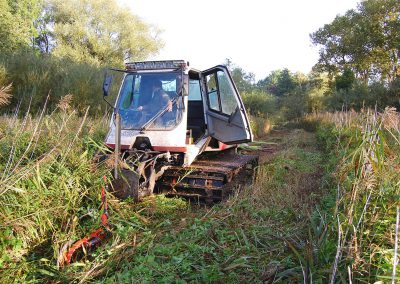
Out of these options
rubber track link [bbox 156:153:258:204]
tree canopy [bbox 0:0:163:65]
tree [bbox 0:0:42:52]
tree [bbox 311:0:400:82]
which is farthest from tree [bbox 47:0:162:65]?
rubber track link [bbox 156:153:258:204]

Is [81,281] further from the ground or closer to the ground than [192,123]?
closer to the ground

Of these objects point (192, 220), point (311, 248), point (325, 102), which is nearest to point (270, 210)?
point (192, 220)

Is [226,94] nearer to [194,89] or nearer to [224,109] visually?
[224,109]

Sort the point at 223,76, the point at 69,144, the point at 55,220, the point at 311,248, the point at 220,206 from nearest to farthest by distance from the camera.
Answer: the point at 311,248 < the point at 55,220 < the point at 69,144 < the point at 220,206 < the point at 223,76

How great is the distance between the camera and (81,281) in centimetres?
275

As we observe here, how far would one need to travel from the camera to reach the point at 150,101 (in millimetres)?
5621

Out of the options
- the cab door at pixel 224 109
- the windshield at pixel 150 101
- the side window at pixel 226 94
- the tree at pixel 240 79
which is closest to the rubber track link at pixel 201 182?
the cab door at pixel 224 109

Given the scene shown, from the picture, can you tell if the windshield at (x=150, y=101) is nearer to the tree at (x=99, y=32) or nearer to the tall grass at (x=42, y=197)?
the tall grass at (x=42, y=197)

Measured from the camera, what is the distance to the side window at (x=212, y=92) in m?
6.56

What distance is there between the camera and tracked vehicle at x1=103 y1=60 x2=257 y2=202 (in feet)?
16.7

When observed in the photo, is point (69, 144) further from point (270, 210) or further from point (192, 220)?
point (270, 210)

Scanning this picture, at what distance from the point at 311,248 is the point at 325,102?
22.7m

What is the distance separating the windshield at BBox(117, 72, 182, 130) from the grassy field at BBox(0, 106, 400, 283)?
4.55 feet

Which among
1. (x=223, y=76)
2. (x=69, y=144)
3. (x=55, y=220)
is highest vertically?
(x=223, y=76)
